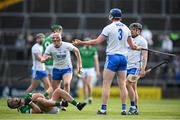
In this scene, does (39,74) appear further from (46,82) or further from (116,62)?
(116,62)

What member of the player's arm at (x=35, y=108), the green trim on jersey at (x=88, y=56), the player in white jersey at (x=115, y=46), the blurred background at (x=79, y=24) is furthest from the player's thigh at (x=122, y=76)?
the blurred background at (x=79, y=24)

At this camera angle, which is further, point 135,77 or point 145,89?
point 145,89

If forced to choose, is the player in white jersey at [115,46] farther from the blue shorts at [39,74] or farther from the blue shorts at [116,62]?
the blue shorts at [39,74]

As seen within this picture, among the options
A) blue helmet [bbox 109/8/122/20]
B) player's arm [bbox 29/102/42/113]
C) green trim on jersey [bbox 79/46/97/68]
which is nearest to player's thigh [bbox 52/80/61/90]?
player's arm [bbox 29/102/42/113]

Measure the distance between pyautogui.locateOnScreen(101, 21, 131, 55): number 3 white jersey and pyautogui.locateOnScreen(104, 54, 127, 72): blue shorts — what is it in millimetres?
110

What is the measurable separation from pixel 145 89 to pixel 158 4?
17.0ft

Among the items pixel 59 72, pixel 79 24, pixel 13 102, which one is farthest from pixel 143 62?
pixel 79 24

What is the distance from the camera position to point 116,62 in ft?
69.8

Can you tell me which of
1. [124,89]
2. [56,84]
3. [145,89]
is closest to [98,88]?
[145,89]

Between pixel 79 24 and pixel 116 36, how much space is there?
20.3 m

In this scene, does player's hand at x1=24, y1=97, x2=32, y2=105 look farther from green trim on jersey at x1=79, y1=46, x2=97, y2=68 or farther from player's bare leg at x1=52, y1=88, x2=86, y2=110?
green trim on jersey at x1=79, y1=46, x2=97, y2=68

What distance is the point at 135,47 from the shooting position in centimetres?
2167

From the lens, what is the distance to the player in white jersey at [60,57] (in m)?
23.0

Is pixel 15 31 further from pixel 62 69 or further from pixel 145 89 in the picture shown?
pixel 62 69
